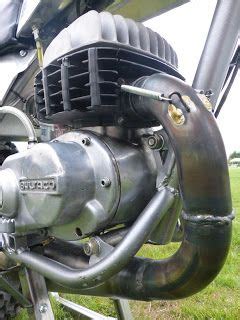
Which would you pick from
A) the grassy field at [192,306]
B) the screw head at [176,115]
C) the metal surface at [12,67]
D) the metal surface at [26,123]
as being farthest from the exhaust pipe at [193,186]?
the grassy field at [192,306]

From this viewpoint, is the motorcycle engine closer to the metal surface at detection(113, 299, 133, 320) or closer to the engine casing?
the engine casing

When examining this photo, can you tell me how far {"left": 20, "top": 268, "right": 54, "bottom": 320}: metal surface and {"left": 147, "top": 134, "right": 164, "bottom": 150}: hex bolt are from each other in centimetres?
62

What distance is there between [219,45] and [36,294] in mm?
906

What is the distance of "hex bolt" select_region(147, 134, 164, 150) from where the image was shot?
926 millimetres

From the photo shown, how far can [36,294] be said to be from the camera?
125 centimetres

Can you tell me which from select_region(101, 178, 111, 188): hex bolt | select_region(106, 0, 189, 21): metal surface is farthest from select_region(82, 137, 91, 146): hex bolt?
select_region(106, 0, 189, 21): metal surface

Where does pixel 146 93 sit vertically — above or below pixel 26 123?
above

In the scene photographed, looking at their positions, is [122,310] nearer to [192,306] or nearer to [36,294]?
[36,294]

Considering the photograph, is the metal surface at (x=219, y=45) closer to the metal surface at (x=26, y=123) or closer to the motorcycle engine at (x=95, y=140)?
the motorcycle engine at (x=95, y=140)

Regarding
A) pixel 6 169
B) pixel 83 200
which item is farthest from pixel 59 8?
pixel 83 200

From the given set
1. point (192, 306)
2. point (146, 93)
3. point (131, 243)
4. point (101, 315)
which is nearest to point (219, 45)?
point (146, 93)

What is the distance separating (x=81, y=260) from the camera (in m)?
1.06

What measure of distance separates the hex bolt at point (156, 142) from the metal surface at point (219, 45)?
14cm

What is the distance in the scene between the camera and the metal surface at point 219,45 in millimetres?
872
